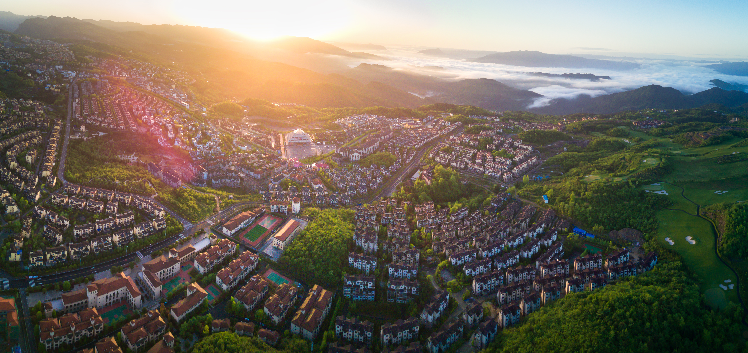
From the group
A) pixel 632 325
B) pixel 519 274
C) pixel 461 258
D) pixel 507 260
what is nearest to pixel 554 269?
pixel 519 274

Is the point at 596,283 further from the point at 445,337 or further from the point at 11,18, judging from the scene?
the point at 11,18

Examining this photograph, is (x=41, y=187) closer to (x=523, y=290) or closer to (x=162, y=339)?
(x=162, y=339)

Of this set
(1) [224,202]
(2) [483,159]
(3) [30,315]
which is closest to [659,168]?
(2) [483,159]

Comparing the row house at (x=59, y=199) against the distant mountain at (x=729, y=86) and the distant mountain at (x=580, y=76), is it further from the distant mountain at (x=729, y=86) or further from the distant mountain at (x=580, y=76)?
the distant mountain at (x=729, y=86)

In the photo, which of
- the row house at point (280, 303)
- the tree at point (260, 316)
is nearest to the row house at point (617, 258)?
the row house at point (280, 303)

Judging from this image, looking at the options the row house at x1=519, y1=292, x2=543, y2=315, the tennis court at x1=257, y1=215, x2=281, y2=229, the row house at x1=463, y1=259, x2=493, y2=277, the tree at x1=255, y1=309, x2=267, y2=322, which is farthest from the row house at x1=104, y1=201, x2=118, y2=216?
the row house at x1=519, y1=292, x2=543, y2=315
